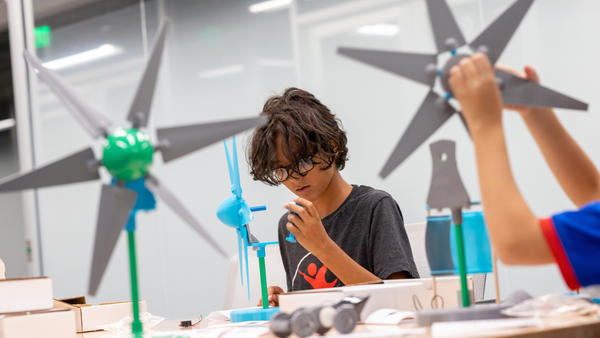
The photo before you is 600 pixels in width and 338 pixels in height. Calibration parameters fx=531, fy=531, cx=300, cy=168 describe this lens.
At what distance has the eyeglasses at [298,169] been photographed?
149 cm

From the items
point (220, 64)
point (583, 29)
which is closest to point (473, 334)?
point (583, 29)

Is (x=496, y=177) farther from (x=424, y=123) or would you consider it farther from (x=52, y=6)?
(x=52, y=6)

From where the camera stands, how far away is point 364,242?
1581 millimetres

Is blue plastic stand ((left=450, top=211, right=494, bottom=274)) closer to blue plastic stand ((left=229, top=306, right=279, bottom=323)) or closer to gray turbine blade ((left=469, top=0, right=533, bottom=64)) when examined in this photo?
gray turbine blade ((left=469, top=0, right=533, bottom=64))

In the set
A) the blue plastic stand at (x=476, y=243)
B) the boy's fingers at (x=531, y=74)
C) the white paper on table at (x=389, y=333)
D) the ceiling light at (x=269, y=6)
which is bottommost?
the white paper on table at (x=389, y=333)

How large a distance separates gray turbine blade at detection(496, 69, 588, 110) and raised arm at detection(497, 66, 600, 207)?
174mm

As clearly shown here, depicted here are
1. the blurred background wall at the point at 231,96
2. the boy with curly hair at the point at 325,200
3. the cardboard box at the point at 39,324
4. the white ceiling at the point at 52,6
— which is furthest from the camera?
the white ceiling at the point at 52,6

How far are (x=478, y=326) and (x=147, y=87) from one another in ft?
1.80

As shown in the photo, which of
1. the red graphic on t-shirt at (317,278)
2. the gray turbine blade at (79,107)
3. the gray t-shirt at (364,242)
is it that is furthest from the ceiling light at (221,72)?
the gray turbine blade at (79,107)

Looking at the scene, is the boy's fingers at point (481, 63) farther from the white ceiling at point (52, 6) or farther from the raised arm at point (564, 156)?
the white ceiling at point (52, 6)

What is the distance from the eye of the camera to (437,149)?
815mm

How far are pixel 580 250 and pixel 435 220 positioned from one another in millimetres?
220

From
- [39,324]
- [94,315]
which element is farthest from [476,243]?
[94,315]

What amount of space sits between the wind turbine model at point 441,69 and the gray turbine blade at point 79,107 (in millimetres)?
358
